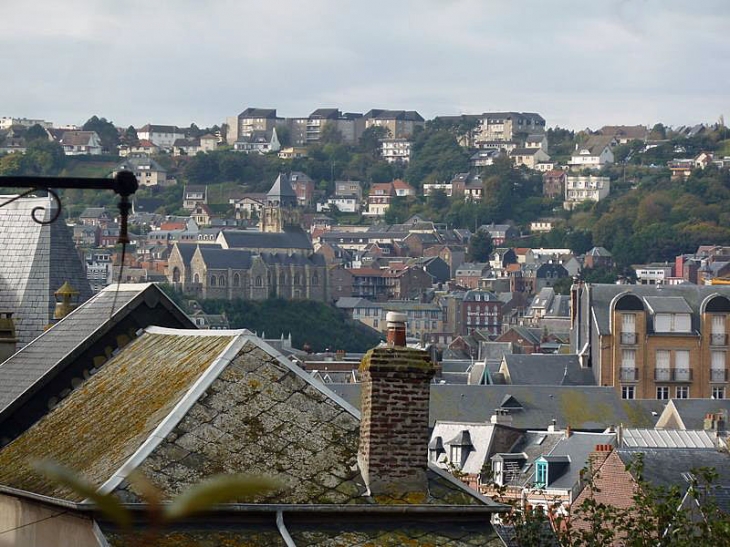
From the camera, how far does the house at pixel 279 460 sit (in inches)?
467

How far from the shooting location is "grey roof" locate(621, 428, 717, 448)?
178 feet

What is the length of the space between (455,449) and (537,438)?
2285 mm

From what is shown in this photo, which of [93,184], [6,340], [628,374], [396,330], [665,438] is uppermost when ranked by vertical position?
[93,184]

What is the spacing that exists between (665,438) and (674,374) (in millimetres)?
37984

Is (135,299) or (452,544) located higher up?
(135,299)

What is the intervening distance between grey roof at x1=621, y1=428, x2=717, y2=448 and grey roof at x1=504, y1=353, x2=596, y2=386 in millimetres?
27907

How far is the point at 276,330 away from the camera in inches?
7805

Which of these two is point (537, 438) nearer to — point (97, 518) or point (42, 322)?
point (42, 322)

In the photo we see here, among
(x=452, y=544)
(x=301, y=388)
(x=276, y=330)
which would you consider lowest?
(x=276, y=330)

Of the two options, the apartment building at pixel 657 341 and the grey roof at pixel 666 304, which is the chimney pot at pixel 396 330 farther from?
the grey roof at pixel 666 304

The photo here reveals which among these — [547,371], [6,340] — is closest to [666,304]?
[547,371]

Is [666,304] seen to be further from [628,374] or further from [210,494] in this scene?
[210,494]

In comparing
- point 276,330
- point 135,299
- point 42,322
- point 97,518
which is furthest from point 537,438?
point 276,330

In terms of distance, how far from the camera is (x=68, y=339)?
54.1ft
